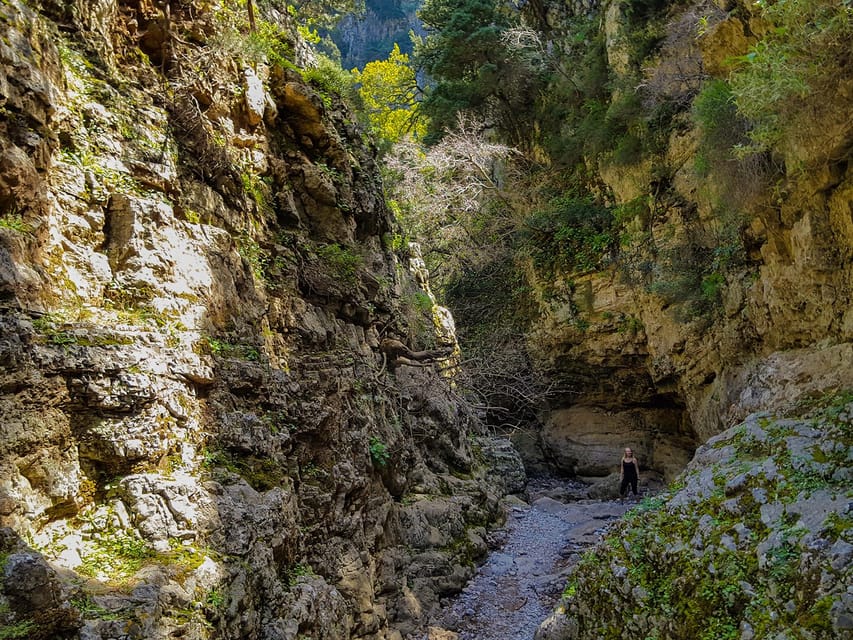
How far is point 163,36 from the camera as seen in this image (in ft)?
22.2

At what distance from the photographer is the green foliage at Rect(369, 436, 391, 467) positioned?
796cm

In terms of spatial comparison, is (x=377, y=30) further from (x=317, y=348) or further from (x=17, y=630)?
(x=17, y=630)

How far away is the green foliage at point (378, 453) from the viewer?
7.96 meters

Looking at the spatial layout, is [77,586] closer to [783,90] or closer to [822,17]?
[783,90]

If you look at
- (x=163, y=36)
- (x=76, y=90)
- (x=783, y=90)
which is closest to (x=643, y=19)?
(x=783, y=90)

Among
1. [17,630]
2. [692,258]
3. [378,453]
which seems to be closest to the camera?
[17,630]

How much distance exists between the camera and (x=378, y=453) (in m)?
8.00

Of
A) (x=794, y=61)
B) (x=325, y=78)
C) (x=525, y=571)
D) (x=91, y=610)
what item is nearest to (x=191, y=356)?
(x=91, y=610)

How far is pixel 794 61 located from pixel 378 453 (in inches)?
268

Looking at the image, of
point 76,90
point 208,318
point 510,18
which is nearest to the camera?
point 76,90

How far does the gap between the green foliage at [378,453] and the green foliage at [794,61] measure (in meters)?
6.24

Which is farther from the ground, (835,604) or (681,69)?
(681,69)

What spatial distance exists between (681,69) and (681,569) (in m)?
10.9

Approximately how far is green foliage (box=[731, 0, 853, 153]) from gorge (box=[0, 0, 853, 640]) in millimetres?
35
